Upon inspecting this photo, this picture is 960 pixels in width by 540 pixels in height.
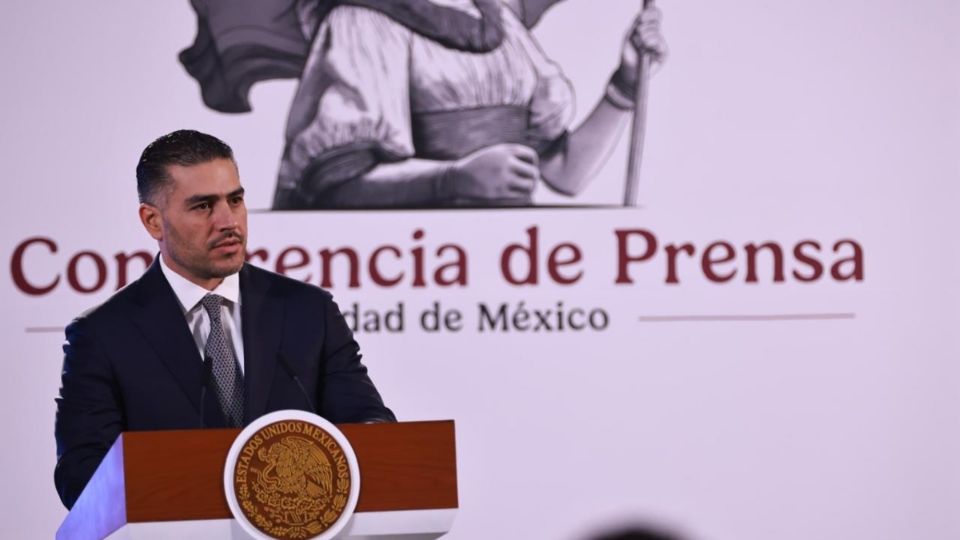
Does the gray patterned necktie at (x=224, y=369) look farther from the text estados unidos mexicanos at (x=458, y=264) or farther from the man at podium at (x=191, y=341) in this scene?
the text estados unidos mexicanos at (x=458, y=264)

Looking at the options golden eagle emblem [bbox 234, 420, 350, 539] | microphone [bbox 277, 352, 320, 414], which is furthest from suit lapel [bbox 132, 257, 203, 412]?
golden eagle emblem [bbox 234, 420, 350, 539]

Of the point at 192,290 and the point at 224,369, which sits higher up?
the point at 192,290

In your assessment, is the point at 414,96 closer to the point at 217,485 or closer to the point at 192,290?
the point at 192,290

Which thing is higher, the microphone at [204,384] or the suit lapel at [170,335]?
the suit lapel at [170,335]

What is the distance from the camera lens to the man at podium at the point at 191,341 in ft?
8.59

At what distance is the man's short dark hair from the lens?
8.68 feet

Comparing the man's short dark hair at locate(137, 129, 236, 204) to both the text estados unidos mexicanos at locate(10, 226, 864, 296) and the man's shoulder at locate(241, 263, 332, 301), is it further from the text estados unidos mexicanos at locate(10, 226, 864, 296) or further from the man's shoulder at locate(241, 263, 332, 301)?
the text estados unidos mexicanos at locate(10, 226, 864, 296)

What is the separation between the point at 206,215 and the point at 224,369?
0.90ft

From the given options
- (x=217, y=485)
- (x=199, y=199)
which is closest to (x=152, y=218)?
(x=199, y=199)

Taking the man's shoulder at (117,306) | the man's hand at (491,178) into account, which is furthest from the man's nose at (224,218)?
the man's hand at (491,178)

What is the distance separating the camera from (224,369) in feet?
8.73

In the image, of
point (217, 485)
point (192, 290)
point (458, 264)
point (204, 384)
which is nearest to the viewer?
point (217, 485)

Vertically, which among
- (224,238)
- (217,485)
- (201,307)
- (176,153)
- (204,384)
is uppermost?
(176,153)

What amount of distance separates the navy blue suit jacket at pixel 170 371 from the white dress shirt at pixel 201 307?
0.06 ft
